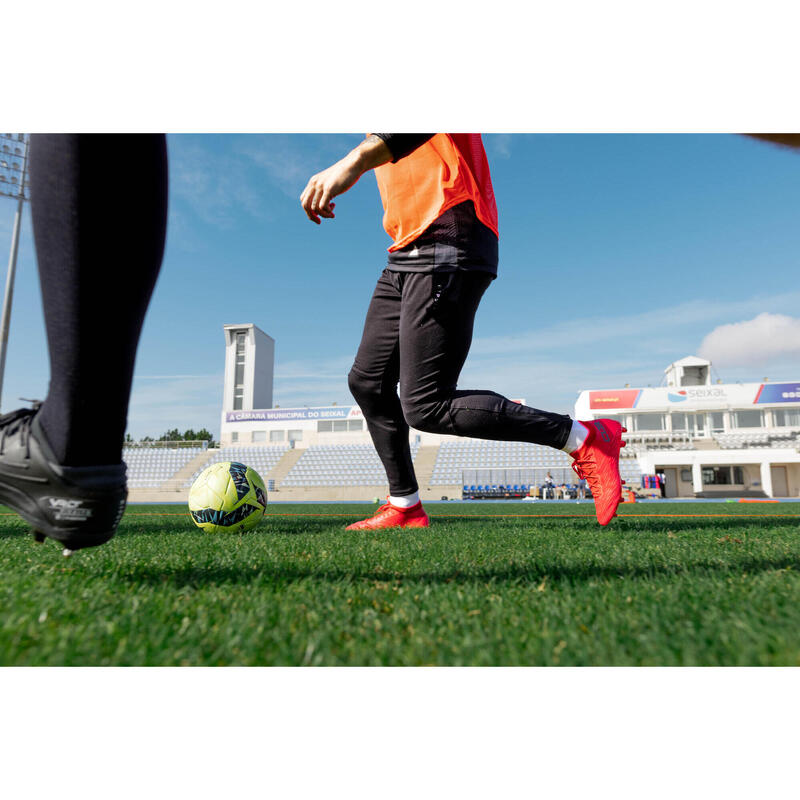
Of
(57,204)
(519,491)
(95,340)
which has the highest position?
(57,204)

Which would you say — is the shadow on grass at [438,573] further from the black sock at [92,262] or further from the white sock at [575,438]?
the white sock at [575,438]

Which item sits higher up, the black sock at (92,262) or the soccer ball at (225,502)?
the black sock at (92,262)

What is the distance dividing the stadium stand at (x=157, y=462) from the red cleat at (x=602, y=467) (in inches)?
1439

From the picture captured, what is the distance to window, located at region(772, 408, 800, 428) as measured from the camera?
3944 centimetres

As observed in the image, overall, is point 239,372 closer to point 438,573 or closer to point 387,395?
point 387,395

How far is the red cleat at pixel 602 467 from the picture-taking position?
2816mm

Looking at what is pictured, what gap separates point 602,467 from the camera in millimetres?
2826

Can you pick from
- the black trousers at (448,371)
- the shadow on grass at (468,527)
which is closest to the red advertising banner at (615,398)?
the shadow on grass at (468,527)

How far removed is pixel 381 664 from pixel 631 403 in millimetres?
44657

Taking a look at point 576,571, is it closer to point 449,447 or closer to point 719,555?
point 719,555

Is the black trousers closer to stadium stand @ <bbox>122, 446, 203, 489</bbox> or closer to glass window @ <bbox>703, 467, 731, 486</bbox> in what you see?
glass window @ <bbox>703, 467, 731, 486</bbox>

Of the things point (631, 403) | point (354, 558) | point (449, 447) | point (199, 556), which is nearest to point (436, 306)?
point (354, 558)

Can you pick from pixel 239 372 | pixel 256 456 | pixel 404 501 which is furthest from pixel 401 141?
pixel 239 372

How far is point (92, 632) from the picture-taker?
0.98m
